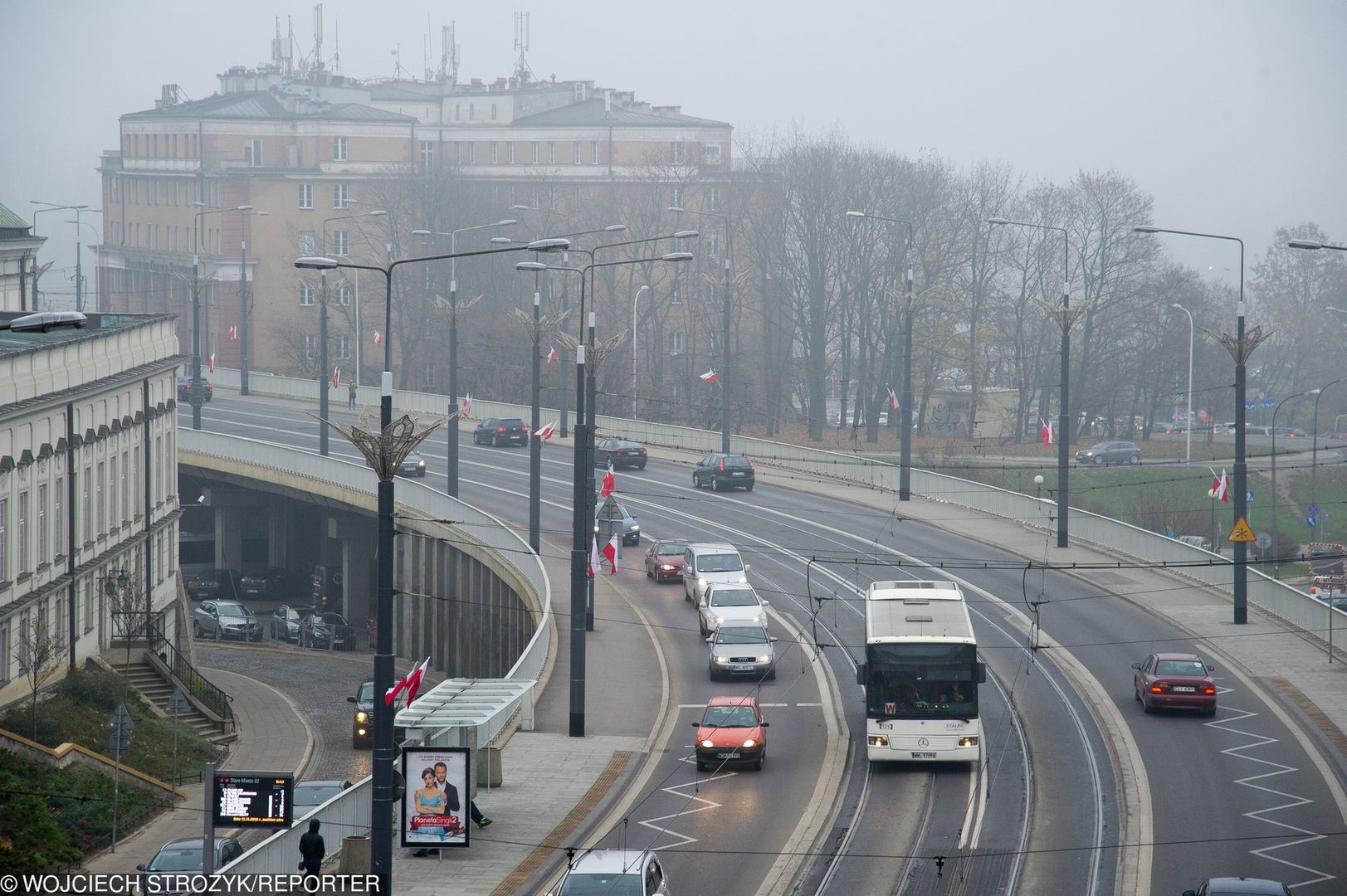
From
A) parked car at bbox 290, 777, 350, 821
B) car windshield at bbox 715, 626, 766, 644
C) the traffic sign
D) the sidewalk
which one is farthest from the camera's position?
the traffic sign

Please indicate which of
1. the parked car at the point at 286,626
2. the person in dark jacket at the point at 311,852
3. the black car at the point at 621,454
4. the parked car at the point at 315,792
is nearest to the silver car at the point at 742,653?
the parked car at the point at 315,792

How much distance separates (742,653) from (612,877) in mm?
17639

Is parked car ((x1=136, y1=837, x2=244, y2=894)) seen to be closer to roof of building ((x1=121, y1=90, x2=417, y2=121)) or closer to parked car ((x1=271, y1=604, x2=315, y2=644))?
parked car ((x1=271, y1=604, x2=315, y2=644))

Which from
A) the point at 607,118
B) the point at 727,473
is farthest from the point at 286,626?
the point at 607,118

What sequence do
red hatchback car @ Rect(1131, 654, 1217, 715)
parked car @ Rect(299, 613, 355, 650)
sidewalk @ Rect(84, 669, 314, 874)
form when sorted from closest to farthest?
1. sidewalk @ Rect(84, 669, 314, 874)
2. red hatchback car @ Rect(1131, 654, 1217, 715)
3. parked car @ Rect(299, 613, 355, 650)

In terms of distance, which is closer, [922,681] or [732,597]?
[922,681]

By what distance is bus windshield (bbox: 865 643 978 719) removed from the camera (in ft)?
100

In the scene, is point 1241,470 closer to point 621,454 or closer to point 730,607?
point 730,607

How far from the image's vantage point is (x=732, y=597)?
42.7m

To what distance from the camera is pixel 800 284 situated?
92.7 m

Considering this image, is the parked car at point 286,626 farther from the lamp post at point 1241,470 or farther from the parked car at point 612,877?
the parked car at point 612,877

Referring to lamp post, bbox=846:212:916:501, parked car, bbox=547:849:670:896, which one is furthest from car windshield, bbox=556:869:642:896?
lamp post, bbox=846:212:916:501

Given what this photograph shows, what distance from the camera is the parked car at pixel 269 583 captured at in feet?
255

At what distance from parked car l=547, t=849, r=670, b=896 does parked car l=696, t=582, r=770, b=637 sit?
19.4m
